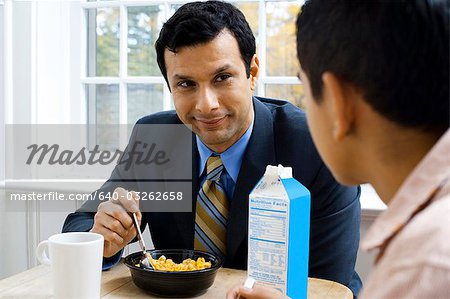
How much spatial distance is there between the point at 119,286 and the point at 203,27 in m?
0.70

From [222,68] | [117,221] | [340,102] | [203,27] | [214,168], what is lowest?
[117,221]

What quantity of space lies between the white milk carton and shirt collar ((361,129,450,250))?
0.46 meters

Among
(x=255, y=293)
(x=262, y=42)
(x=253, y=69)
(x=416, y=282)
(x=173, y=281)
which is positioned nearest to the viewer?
(x=416, y=282)

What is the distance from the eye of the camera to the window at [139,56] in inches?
86.8

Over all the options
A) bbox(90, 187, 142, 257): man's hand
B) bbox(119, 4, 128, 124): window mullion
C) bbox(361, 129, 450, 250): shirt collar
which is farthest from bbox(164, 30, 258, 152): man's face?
bbox(361, 129, 450, 250): shirt collar

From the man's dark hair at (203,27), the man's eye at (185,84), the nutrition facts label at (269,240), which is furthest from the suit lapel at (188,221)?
the nutrition facts label at (269,240)

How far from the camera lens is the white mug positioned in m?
1.01

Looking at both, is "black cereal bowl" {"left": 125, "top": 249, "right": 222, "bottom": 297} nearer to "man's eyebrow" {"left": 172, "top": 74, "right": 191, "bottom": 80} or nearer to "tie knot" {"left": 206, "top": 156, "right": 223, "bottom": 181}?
"tie knot" {"left": 206, "top": 156, "right": 223, "bottom": 181}

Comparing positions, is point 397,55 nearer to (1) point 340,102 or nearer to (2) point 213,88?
(1) point 340,102

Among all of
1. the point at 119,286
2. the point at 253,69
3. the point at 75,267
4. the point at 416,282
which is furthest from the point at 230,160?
the point at 416,282

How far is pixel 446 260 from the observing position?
0.45 meters

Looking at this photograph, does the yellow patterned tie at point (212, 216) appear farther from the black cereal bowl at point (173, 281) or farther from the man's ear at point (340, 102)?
the man's ear at point (340, 102)

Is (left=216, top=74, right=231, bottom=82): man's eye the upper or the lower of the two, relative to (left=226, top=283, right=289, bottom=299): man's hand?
upper

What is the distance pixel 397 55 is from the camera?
0.56 meters
